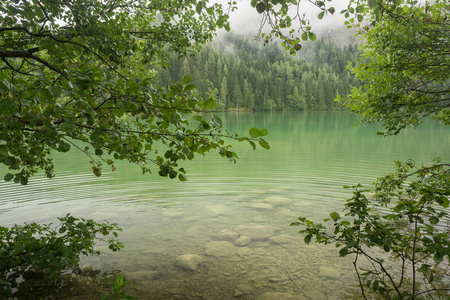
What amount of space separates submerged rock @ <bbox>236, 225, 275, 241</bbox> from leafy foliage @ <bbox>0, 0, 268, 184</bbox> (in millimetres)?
5069

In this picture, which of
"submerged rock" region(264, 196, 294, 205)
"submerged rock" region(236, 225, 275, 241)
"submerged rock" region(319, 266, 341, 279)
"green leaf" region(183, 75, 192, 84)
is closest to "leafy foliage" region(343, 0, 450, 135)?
"submerged rock" region(319, 266, 341, 279)

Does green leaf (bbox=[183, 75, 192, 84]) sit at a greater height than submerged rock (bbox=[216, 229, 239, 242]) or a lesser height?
greater

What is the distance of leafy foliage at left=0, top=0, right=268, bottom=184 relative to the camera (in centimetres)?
263

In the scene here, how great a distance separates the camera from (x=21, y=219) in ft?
33.3

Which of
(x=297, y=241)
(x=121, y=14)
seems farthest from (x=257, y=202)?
(x=121, y=14)

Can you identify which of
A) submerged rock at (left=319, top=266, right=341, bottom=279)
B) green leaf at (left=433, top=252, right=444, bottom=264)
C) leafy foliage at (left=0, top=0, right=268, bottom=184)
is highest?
leafy foliage at (left=0, top=0, right=268, bottom=184)

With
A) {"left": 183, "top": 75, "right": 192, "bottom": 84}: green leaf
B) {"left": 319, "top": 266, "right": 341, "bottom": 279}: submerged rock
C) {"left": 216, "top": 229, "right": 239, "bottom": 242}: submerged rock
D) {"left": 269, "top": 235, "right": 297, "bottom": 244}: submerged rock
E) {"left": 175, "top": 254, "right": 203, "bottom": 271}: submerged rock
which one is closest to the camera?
{"left": 183, "top": 75, "right": 192, "bottom": 84}: green leaf

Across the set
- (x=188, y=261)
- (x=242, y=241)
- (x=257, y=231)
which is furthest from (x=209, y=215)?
(x=188, y=261)

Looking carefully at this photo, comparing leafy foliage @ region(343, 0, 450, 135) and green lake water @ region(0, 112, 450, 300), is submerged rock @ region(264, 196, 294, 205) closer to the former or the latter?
green lake water @ region(0, 112, 450, 300)

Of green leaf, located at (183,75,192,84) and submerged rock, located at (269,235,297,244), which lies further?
submerged rock, located at (269,235,297,244)

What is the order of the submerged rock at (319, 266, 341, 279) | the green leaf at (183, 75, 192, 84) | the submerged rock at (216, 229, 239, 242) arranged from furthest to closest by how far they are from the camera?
the submerged rock at (216, 229, 239, 242) < the submerged rock at (319, 266, 341, 279) < the green leaf at (183, 75, 192, 84)

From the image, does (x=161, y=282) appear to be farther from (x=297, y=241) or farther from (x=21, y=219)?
(x=21, y=219)

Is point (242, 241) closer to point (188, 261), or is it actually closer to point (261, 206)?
point (188, 261)

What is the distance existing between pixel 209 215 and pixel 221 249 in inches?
113
